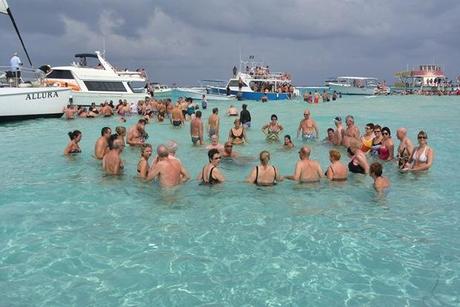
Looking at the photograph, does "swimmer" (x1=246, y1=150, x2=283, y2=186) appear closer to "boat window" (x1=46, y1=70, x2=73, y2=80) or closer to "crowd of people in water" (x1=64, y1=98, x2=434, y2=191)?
"crowd of people in water" (x1=64, y1=98, x2=434, y2=191)

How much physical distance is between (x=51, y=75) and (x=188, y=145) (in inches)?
575

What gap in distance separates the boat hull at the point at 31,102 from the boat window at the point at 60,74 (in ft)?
12.3

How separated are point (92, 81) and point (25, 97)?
6748 millimetres

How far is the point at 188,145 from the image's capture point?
1435cm

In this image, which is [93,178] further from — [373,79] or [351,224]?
[373,79]

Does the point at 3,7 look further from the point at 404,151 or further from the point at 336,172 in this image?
the point at 404,151

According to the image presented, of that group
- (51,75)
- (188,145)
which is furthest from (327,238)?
(51,75)

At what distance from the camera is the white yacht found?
2489 centimetres

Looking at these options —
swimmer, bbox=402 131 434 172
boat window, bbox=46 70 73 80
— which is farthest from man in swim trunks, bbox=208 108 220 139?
boat window, bbox=46 70 73 80

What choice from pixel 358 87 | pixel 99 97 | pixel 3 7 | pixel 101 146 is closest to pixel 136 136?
pixel 101 146

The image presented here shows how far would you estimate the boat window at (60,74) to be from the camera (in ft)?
82.1

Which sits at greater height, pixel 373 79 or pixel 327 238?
pixel 373 79

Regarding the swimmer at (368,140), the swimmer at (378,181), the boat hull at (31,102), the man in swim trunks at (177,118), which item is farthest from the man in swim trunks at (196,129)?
Result: the boat hull at (31,102)

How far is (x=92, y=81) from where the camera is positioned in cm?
2567
